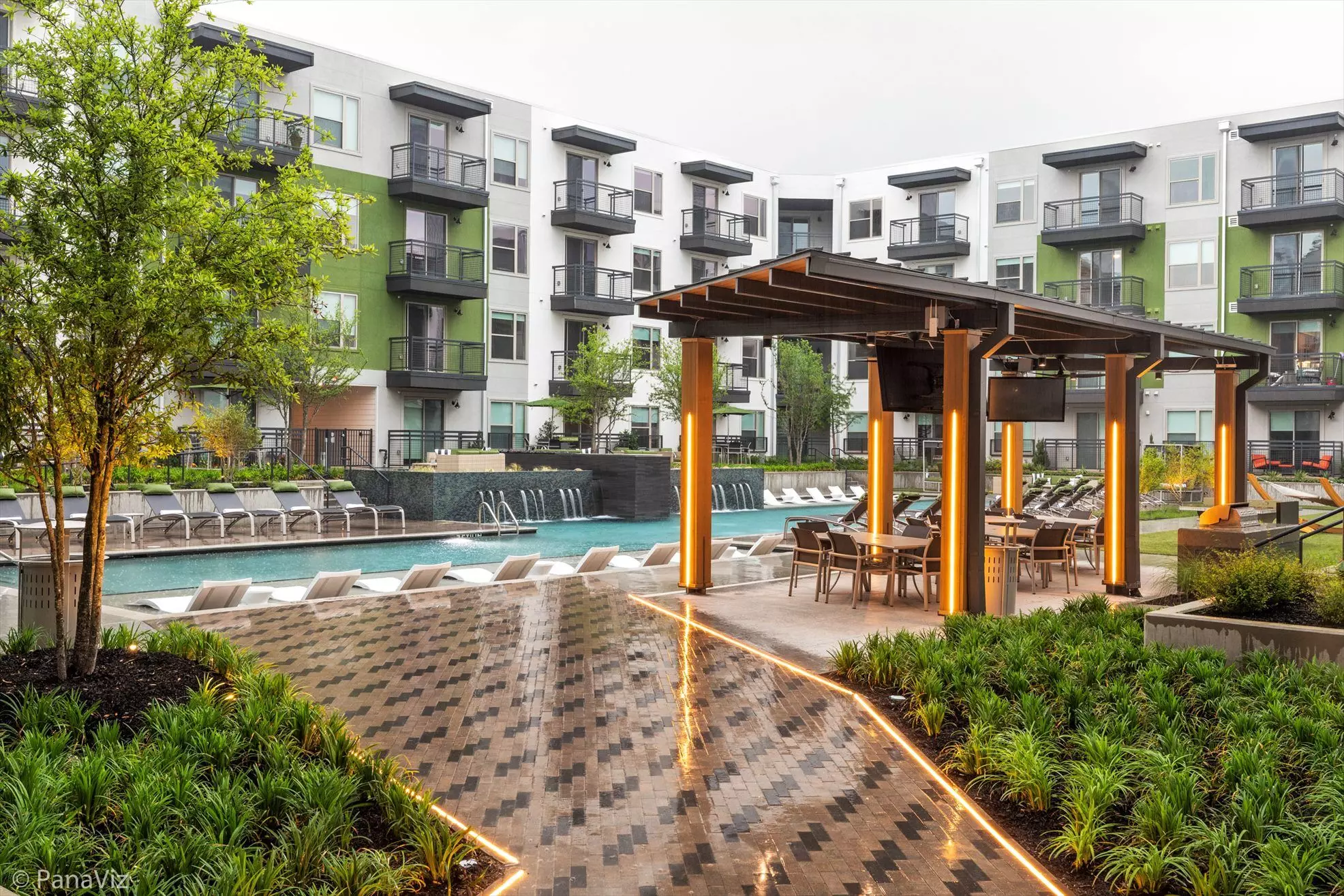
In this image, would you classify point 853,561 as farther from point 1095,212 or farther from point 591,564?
point 1095,212

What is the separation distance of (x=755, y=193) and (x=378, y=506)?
24805 millimetres

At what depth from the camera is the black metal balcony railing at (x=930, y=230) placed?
42.1 meters

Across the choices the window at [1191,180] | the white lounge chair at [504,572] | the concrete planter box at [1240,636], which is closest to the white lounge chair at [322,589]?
the white lounge chair at [504,572]

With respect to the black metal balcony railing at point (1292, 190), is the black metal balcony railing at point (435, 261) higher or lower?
lower

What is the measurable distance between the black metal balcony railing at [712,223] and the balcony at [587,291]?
423cm

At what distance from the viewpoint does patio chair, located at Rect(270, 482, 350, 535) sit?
21.7 m

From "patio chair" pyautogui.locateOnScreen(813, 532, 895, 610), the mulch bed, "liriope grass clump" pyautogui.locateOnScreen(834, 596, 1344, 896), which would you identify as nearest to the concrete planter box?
"liriope grass clump" pyautogui.locateOnScreen(834, 596, 1344, 896)

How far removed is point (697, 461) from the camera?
12602mm

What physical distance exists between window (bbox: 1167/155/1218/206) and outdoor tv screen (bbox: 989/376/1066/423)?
29.2 metres

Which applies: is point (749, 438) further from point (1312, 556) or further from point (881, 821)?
point (881, 821)

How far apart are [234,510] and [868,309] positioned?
14.5m

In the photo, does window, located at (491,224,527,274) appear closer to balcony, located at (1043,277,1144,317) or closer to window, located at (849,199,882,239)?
window, located at (849,199,882,239)

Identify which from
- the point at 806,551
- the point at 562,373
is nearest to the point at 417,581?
the point at 806,551

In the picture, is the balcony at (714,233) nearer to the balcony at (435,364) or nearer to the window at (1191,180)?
the balcony at (435,364)
